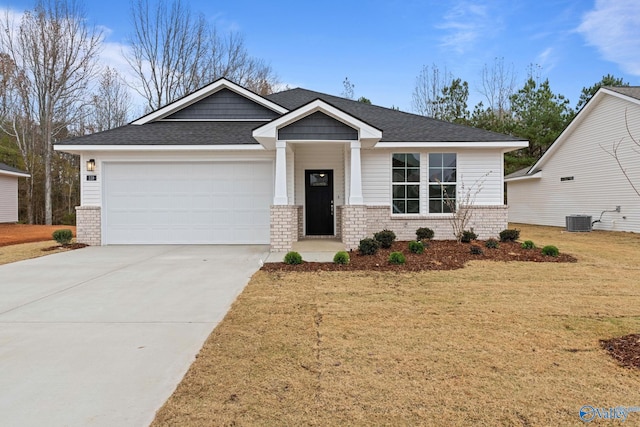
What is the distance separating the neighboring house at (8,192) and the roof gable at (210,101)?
12.7 m

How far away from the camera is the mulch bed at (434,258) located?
7797mm

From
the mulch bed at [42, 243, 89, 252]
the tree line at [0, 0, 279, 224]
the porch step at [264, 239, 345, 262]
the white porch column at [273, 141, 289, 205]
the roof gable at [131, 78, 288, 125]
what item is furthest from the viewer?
the tree line at [0, 0, 279, 224]

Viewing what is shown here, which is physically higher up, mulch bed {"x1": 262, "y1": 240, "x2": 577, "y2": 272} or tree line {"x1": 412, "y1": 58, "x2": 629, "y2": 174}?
tree line {"x1": 412, "y1": 58, "x2": 629, "y2": 174}

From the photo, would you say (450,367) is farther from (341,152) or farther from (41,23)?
(41,23)

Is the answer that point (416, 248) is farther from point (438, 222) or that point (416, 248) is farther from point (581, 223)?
point (581, 223)

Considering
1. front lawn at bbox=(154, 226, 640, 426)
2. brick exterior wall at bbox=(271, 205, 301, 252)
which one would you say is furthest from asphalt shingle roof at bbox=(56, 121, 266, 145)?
front lawn at bbox=(154, 226, 640, 426)

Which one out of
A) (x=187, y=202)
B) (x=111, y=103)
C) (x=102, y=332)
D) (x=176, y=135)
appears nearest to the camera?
(x=102, y=332)

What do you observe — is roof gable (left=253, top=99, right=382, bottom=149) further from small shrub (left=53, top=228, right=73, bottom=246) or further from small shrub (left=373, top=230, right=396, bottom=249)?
small shrub (left=53, top=228, right=73, bottom=246)

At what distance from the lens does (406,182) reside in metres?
11.8

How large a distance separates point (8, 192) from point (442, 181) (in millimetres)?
23386

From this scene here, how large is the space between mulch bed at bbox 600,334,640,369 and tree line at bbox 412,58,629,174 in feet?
74.4

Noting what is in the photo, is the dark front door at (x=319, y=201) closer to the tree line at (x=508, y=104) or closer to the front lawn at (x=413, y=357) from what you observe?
the front lawn at (x=413, y=357)

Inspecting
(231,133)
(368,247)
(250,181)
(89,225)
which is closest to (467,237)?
(368,247)

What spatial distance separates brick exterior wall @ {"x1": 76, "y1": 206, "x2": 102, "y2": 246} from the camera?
11.1 metres
